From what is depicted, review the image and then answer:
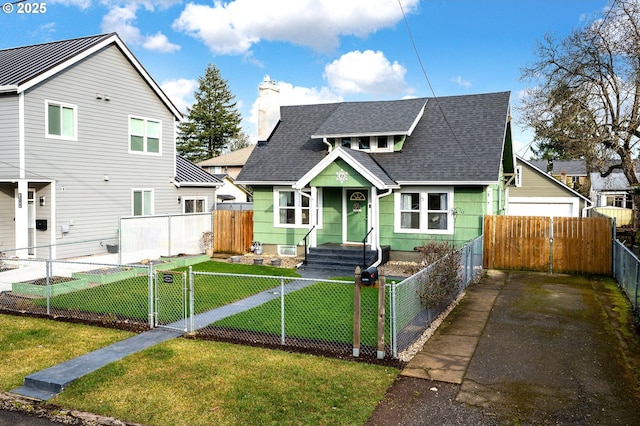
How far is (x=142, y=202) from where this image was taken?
69.3ft

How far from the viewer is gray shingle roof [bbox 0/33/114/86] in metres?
16.6

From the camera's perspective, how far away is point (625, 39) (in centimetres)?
2759

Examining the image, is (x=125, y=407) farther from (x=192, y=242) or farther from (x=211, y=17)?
(x=211, y=17)

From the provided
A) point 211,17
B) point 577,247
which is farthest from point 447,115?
point 211,17

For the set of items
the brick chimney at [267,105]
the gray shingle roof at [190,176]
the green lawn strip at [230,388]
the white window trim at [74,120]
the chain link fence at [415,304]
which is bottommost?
the green lawn strip at [230,388]

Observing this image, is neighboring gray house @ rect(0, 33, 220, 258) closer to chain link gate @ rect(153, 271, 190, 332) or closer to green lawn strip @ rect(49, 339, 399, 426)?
chain link gate @ rect(153, 271, 190, 332)

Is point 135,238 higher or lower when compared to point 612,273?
higher

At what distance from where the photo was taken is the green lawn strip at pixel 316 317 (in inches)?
374

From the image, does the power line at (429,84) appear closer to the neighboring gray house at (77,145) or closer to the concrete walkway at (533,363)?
the concrete walkway at (533,363)

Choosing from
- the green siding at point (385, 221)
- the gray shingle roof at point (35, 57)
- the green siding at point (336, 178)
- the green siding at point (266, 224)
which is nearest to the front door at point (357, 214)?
the green siding at point (385, 221)

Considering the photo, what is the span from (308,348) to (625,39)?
28.0m

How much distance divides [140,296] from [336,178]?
7.67 meters

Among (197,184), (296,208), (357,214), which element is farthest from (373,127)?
(197,184)

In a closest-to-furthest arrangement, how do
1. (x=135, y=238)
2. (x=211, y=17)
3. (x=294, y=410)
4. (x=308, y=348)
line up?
(x=294, y=410) < (x=308, y=348) < (x=135, y=238) < (x=211, y=17)
